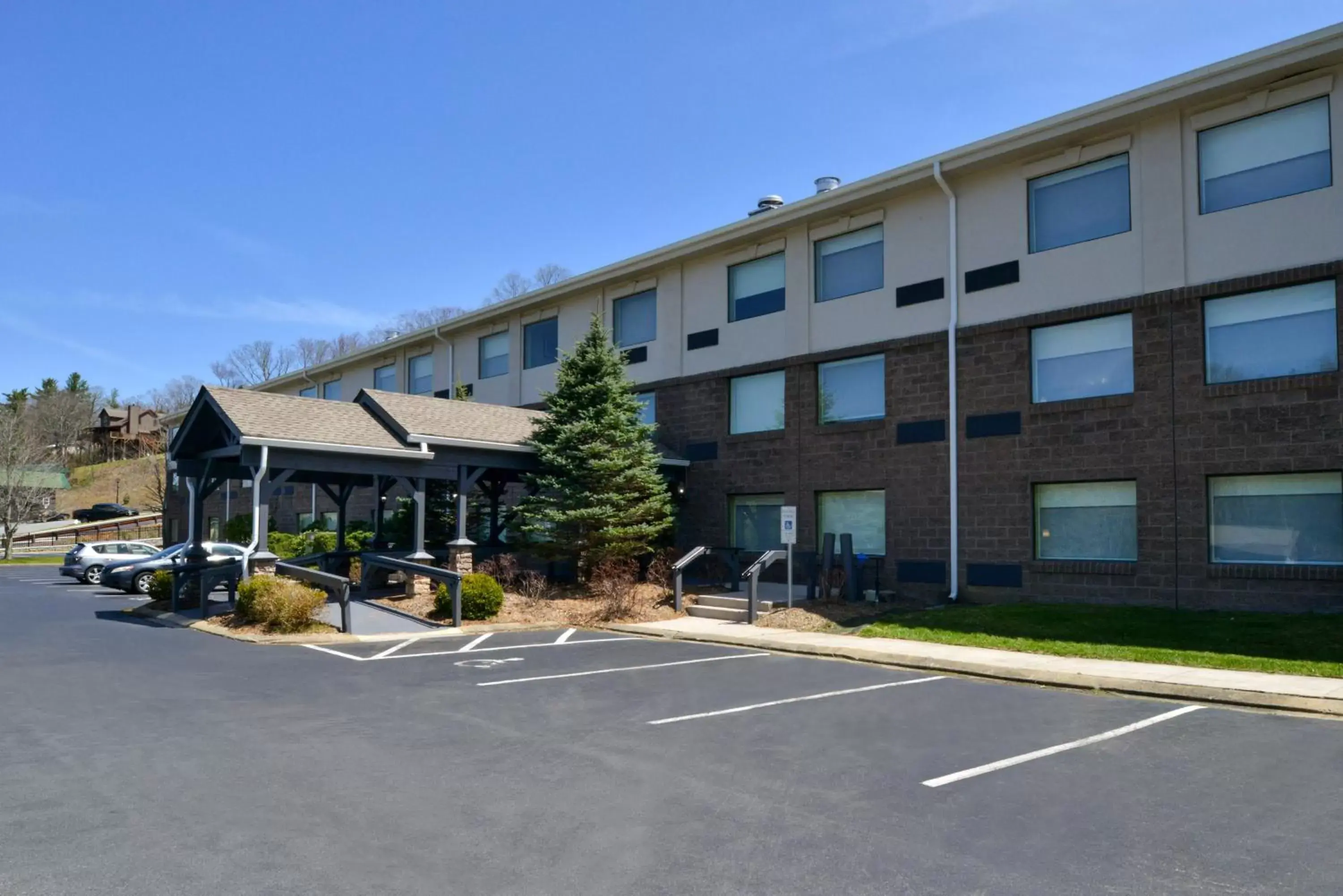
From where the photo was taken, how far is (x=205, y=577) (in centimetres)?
1891

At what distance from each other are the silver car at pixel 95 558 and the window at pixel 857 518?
2212 cm

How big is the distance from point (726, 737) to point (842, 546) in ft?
35.8

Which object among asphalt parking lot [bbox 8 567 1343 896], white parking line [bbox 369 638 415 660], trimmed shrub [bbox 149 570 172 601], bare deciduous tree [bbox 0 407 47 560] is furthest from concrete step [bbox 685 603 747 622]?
bare deciduous tree [bbox 0 407 47 560]

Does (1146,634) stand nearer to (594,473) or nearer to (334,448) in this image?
(594,473)

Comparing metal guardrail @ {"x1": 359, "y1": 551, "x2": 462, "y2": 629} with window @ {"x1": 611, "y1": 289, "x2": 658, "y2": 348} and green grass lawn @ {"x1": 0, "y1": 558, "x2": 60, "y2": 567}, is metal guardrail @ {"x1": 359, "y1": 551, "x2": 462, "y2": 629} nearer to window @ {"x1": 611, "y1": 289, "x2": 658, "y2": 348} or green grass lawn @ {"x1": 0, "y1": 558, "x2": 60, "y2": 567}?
window @ {"x1": 611, "y1": 289, "x2": 658, "y2": 348}

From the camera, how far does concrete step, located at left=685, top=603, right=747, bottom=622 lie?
18359 mm

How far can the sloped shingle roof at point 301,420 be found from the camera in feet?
60.7

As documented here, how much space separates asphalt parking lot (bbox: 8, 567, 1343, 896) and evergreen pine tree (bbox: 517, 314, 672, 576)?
8553mm

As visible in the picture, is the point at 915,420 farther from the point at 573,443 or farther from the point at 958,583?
the point at 573,443

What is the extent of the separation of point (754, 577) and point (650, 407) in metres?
8.57

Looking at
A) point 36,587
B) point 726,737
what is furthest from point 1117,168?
point 36,587

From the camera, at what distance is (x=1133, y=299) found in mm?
16453

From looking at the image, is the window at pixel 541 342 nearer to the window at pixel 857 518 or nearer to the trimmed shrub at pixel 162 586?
the window at pixel 857 518

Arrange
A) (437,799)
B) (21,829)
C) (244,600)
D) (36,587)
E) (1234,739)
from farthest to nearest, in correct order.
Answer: (36,587) → (244,600) → (1234,739) → (437,799) → (21,829)
